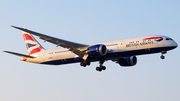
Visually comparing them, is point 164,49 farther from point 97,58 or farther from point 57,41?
point 57,41

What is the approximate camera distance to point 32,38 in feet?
195

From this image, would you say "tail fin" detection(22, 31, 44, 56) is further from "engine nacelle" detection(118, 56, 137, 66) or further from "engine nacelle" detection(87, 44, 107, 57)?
"engine nacelle" detection(118, 56, 137, 66)

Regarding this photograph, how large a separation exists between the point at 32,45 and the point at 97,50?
18358 millimetres

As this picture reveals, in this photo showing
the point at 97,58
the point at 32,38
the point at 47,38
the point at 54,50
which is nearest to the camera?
the point at 47,38

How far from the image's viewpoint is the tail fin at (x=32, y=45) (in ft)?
186

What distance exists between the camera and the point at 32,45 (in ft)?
191

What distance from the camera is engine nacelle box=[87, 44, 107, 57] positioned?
44531 mm

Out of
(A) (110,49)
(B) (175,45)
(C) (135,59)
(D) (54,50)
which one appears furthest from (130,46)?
(D) (54,50)

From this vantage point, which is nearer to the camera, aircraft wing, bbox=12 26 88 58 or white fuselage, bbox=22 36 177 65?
white fuselage, bbox=22 36 177 65

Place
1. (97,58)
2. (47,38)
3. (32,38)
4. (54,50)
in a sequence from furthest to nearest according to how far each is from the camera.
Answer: (32,38), (54,50), (97,58), (47,38)

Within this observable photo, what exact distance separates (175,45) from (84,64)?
→ 47.5 ft

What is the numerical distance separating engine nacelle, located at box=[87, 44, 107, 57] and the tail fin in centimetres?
1396

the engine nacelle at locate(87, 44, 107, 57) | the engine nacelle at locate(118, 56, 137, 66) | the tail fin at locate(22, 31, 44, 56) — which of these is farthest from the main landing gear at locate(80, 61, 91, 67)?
the tail fin at locate(22, 31, 44, 56)

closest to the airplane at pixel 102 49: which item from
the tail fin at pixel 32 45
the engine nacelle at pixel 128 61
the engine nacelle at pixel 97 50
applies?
the engine nacelle at pixel 97 50
